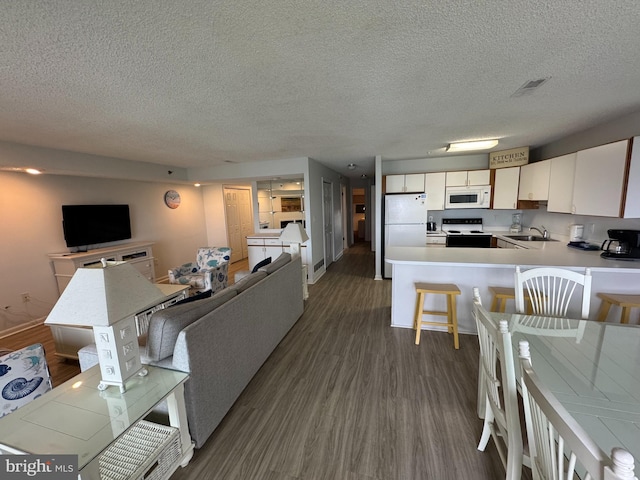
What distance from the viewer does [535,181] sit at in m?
3.83

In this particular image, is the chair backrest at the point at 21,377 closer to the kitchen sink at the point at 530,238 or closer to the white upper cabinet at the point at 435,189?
the white upper cabinet at the point at 435,189

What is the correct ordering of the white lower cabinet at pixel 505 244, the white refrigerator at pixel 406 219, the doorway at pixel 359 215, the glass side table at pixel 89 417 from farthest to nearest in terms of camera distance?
the doorway at pixel 359 215 → the white refrigerator at pixel 406 219 → the white lower cabinet at pixel 505 244 → the glass side table at pixel 89 417

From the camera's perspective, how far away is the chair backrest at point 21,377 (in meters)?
1.41

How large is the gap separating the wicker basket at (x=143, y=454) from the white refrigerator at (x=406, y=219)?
4.02m

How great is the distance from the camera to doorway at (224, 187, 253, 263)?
21.9ft

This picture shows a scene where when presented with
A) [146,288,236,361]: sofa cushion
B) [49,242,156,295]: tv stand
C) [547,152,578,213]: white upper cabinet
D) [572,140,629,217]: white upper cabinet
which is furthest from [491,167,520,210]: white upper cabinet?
[49,242,156,295]: tv stand

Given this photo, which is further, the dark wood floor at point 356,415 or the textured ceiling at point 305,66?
the dark wood floor at point 356,415

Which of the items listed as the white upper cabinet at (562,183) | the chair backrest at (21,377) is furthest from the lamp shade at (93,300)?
the white upper cabinet at (562,183)

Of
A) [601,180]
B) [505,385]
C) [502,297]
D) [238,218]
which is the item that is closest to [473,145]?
[601,180]

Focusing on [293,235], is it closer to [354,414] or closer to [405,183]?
[354,414]

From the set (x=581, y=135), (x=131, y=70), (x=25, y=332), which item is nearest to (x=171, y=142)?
(x=131, y=70)

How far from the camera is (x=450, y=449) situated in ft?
5.14

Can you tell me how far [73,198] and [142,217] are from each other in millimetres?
1133

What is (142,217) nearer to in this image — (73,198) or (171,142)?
(73,198)
